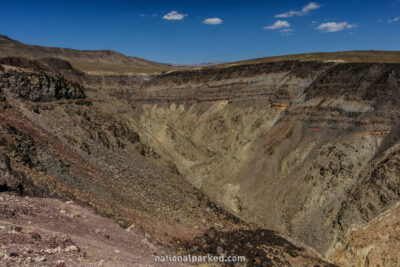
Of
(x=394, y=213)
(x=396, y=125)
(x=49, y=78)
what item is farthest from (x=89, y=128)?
(x=396, y=125)

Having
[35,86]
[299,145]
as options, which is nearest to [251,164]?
[299,145]

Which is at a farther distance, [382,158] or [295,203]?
[295,203]

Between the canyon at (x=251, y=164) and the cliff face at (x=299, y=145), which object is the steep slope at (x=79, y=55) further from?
the canyon at (x=251, y=164)

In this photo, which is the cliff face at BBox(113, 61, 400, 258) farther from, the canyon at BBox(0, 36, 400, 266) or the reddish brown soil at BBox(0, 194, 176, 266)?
the reddish brown soil at BBox(0, 194, 176, 266)

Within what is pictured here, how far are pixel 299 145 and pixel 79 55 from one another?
123 m

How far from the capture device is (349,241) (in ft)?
57.5

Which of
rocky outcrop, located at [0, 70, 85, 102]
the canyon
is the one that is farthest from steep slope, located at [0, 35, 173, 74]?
rocky outcrop, located at [0, 70, 85, 102]

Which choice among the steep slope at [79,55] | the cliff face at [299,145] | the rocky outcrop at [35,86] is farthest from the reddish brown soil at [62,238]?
the steep slope at [79,55]

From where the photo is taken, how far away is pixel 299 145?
91.7 ft

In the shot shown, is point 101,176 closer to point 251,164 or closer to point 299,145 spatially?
point 251,164

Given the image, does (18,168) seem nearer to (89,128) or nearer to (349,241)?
(89,128)

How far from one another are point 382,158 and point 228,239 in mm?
13165

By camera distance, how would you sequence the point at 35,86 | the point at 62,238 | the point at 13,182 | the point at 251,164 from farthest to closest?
1. the point at 251,164
2. the point at 35,86
3. the point at 13,182
4. the point at 62,238

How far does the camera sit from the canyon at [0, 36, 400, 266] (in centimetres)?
1289
